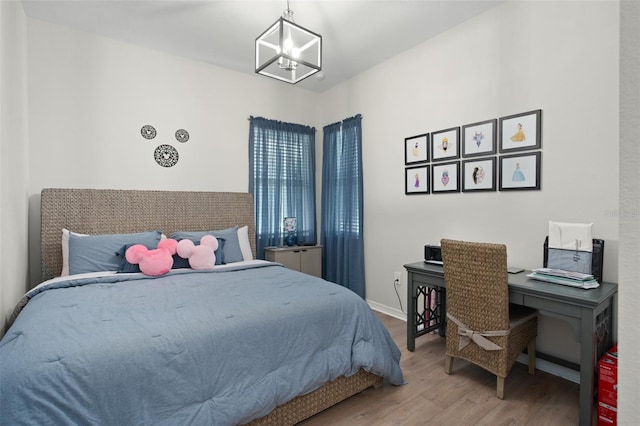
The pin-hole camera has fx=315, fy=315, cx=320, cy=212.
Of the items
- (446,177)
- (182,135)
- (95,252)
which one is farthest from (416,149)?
(95,252)

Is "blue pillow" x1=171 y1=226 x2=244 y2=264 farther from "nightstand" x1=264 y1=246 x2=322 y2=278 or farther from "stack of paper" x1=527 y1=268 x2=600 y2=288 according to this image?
"stack of paper" x1=527 y1=268 x2=600 y2=288

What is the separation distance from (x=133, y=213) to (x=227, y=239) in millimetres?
941

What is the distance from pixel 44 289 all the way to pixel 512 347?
10.1 ft

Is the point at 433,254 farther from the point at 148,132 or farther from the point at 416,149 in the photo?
the point at 148,132

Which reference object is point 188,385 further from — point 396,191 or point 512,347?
point 396,191

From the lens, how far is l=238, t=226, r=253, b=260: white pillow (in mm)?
3376

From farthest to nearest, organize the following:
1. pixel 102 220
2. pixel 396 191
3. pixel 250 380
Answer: pixel 396 191 → pixel 102 220 → pixel 250 380

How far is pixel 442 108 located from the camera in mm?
2965

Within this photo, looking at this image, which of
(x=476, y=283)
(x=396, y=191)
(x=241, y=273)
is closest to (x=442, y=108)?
(x=396, y=191)

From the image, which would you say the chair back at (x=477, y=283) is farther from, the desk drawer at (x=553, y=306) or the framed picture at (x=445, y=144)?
the framed picture at (x=445, y=144)

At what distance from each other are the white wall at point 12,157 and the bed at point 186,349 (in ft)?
0.89

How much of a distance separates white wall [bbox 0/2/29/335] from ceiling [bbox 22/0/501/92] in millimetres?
509

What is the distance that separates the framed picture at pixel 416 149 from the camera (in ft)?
10.2

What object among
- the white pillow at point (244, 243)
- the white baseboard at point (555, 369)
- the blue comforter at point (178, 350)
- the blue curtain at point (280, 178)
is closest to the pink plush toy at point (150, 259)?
the blue comforter at point (178, 350)
